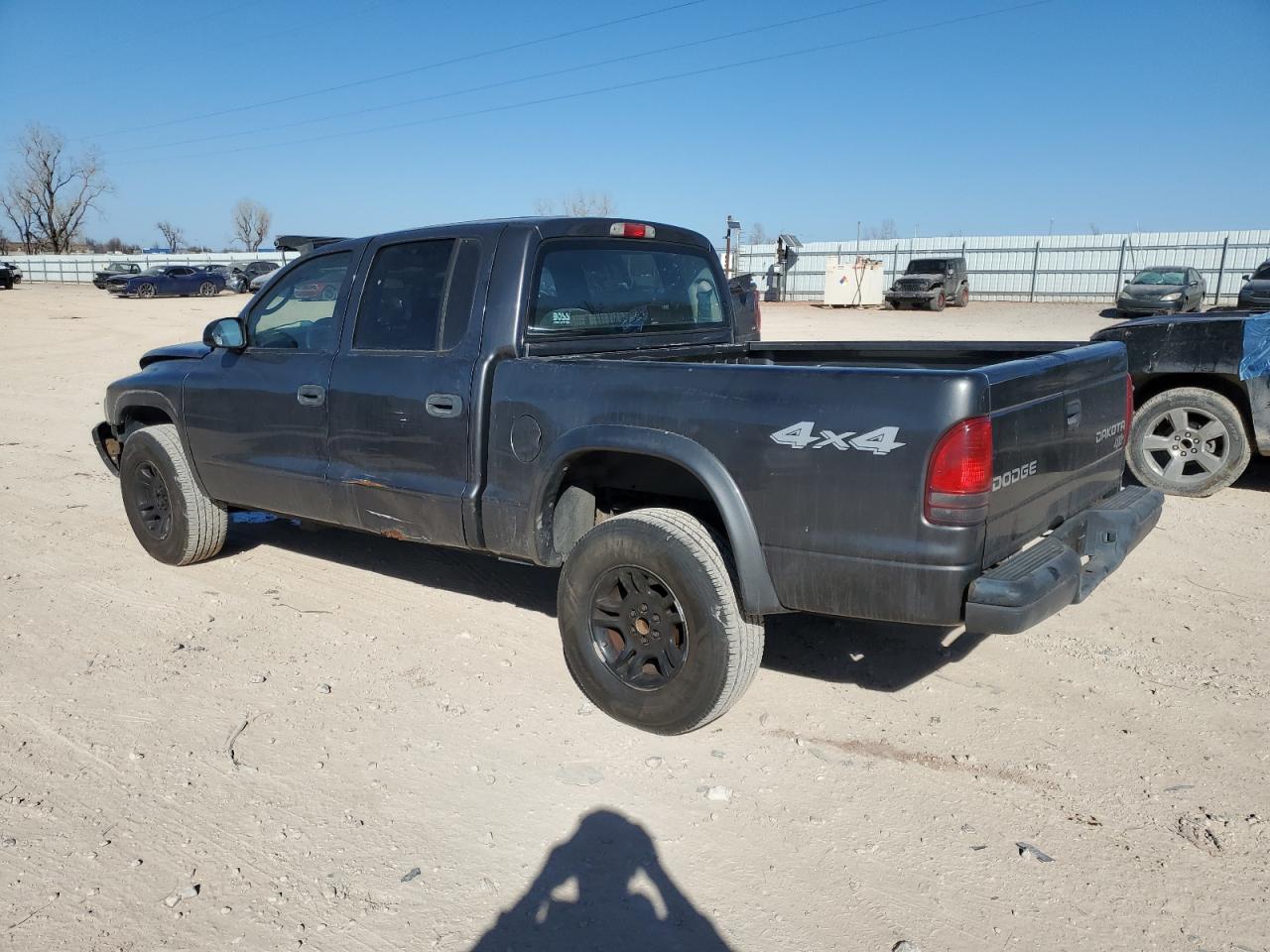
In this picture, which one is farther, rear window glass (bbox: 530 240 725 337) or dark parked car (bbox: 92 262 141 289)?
dark parked car (bbox: 92 262 141 289)

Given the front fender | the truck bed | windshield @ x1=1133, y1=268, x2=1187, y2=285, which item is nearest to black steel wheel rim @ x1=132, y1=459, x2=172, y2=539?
the truck bed

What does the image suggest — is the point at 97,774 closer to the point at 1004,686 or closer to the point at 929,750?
the point at 929,750

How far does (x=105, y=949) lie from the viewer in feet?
8.43

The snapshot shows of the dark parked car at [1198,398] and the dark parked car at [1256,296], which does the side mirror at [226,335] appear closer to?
the dark parked car at [1198,398]

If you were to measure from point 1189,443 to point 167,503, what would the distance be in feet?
22.4

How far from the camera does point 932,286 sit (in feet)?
106

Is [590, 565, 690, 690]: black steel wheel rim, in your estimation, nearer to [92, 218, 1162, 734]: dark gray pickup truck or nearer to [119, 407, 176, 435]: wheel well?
[92, 218, 1162, 734]: dark gray pickup truck

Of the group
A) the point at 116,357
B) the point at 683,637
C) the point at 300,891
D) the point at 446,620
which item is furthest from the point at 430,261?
the point at 116,357

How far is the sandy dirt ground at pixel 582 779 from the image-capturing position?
2689mm

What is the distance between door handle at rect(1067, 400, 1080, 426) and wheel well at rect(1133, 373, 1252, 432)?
388 cm

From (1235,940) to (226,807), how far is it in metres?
3.02

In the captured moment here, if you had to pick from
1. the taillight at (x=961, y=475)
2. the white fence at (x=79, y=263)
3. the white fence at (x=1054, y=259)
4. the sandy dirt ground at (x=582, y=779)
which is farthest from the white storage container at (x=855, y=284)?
the white fence at (x=79, y=263)

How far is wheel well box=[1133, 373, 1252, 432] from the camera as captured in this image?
22.0 ft

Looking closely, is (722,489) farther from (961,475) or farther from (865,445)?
(961,475)
